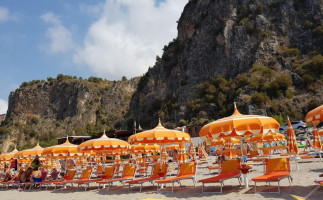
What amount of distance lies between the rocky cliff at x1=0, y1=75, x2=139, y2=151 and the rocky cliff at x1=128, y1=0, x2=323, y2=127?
21884 mm

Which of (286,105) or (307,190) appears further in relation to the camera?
(286,105)

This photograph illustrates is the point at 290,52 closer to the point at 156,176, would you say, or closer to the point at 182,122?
the point at 182,122

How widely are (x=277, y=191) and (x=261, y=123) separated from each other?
1662mm

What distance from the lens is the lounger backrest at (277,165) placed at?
7.34 m

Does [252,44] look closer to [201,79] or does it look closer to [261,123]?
[201,79]

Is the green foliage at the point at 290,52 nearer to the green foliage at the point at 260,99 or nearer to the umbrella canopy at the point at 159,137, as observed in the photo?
the green foliage at the point at 260,99

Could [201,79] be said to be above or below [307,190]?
above

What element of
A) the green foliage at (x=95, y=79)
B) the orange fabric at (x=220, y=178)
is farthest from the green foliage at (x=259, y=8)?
the green foliage at (x=95, y=79)

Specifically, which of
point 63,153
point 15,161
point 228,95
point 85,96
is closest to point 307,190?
point 63,153

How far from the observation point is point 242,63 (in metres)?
42.5

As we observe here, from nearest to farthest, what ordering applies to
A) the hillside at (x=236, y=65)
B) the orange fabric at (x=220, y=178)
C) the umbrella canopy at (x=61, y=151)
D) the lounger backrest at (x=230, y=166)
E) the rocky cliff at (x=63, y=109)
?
the orange fabric at (x=220, y=178) → the lounger backrest at (x=230, y=166) → the umbrella canopy at (x=61, y=151) → the hillside at (x=236, y=65) → the rocky cliff at (x=63, y=109)

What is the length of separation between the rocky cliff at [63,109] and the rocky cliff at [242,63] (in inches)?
862

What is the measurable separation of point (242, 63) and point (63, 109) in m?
56.0

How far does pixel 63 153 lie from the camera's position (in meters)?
14.0
